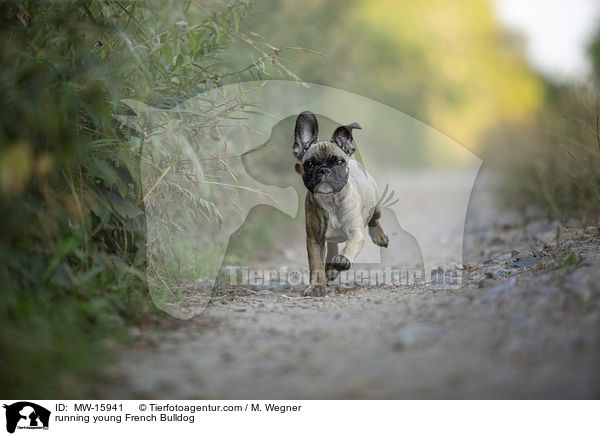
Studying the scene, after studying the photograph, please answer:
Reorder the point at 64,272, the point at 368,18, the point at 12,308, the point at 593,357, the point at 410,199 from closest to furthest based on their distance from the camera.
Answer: the point at 593,357 < the point at 12,308 < the point at 64,272 < the point at 410,199 < the point at 368,18

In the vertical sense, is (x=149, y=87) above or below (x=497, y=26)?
below

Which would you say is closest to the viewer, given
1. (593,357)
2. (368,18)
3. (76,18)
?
(593,357)

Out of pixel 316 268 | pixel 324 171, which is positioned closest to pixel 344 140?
pixel 324 171

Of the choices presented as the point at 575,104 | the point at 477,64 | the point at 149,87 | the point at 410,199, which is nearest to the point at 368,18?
the point at 477,64

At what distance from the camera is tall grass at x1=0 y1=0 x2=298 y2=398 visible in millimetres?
2293

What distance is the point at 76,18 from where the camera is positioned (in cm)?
322

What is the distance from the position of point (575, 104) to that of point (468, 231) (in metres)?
2.34

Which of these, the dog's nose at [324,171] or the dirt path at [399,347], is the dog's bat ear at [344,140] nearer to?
the dog's nose at [324,171]

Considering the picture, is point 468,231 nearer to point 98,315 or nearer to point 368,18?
point 98,315

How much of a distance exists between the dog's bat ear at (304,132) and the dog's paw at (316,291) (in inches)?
46.6
